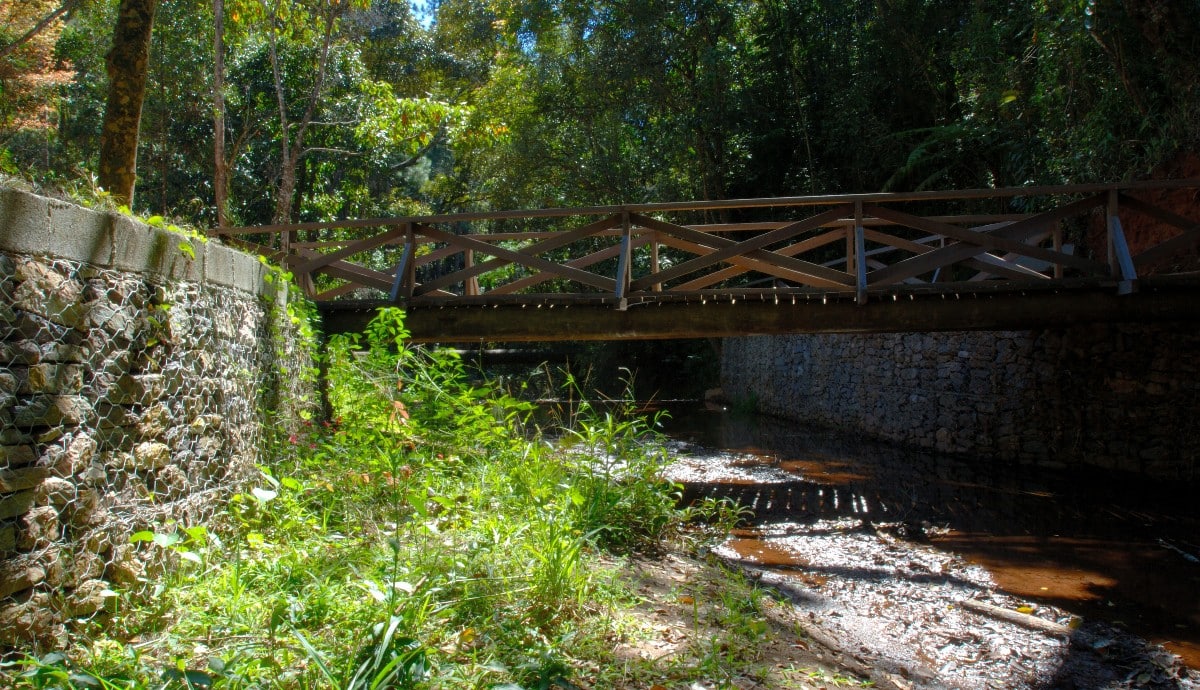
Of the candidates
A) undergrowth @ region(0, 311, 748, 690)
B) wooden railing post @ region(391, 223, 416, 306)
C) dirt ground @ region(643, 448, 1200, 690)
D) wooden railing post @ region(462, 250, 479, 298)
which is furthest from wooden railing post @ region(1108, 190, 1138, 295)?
wooden railing post @ region(391, 223, 416, 306)

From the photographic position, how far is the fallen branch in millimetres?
4113

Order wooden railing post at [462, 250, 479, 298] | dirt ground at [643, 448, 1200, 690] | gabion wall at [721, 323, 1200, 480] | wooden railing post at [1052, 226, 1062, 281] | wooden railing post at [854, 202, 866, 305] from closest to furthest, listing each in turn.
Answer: dirt ground at [643, 448, 1200, 690], wooden railing post at [854, 202, 866, 305], gabion wall at [721, 323, 1200, 480], wooden railing post at [1052, 226, 1062, 281], wooden railing post at [462, 250, 479, 298]

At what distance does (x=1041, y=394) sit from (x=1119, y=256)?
241 cm

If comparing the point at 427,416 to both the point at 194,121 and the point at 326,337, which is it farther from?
the point at 194,121

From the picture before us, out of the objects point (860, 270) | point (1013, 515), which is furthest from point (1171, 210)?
point (1013, 515)

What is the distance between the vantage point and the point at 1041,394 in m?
8.98

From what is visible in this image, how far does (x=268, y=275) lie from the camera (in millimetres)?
5258

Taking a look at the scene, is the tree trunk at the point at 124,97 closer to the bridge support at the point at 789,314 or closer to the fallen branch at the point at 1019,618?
the bridge support at the point at 789,314

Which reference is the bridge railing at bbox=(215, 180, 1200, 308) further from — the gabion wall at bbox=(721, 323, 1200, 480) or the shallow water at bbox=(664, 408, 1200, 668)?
the shallow water at bbox=(664, 408, 1200, 668)

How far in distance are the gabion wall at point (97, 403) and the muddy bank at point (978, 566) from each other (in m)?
3.18

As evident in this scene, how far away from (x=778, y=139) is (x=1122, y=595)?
13272mm

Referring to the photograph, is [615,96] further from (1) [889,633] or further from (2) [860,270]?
(1) [889,633]

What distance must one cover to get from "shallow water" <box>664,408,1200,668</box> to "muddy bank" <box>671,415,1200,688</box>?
0.02 metres

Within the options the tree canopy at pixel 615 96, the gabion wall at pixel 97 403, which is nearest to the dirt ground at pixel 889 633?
the gabion wall at pixel 97 403
